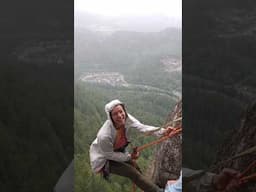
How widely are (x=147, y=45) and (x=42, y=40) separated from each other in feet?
3.01

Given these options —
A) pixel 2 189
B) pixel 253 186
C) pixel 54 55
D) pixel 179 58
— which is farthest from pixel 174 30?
pixel 2 189

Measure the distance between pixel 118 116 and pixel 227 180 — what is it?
108 centimetres

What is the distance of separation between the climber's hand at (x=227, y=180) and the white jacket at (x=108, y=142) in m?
0.66

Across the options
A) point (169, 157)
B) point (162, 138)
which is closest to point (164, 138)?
point (162, 138)

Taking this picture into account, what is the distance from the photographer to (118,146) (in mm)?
4363

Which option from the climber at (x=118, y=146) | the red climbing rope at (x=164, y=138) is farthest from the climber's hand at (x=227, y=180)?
the climber at (x=118, y=146)

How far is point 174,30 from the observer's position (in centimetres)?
432

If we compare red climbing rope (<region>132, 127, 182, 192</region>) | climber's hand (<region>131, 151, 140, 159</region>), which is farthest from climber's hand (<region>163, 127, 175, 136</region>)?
climber's hand (<region>131, 151, 140, 159</region>)

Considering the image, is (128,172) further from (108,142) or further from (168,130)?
(168,130)

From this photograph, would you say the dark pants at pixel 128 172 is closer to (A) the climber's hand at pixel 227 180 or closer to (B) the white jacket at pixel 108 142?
(B) the white jacket at pixel 108 142

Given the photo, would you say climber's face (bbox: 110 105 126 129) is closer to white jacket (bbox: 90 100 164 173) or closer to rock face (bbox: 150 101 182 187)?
white jacket (bbox: 90 100 164 173)

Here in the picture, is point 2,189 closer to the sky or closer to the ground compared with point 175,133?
closer to the ground

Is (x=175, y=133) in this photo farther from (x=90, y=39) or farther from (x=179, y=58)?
Result: (x=90, y=39)

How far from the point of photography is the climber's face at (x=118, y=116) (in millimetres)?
4355
